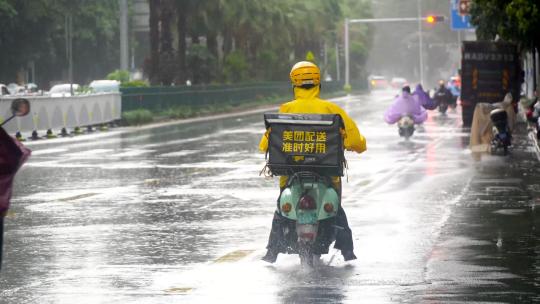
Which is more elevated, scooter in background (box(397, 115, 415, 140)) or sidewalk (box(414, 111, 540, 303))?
sidewalk (box(414, 111, 540, 303))

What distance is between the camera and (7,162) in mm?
9008

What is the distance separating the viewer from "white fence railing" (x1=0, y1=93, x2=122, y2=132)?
128 feet

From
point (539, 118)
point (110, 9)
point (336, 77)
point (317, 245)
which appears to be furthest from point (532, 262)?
point (336, 77)

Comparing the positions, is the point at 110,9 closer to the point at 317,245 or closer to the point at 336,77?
the point at 336,77

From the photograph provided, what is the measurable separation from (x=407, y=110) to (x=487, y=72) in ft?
36.6

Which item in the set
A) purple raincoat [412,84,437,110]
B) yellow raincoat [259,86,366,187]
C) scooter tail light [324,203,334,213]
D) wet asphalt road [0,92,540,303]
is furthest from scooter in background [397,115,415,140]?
scooter tail light [324,203,334,213]

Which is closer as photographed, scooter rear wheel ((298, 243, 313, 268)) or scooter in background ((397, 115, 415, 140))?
scooter rear wheel ((298, 243, 313, 268))

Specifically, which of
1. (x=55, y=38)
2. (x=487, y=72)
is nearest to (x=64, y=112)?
(x=487, y=72)

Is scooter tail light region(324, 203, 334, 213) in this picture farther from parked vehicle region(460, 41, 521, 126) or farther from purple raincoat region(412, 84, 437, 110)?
parked vehicle region(460, 41, 521, 126)

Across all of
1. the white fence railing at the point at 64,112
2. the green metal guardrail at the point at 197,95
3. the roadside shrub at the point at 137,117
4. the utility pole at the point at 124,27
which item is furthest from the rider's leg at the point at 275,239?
the utility pole at the point at 124,27

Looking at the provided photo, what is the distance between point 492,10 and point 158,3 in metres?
23.8

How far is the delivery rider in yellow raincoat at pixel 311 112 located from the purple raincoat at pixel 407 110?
26.3 m

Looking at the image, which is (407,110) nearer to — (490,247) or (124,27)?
(124,27)

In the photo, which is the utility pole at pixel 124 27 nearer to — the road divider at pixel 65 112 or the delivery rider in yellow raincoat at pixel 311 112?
the road divider at pixel 65 112
